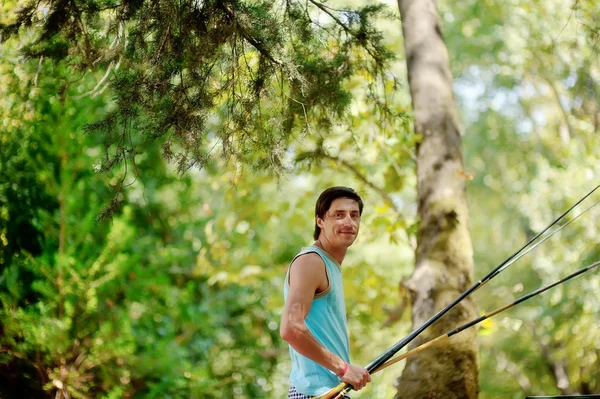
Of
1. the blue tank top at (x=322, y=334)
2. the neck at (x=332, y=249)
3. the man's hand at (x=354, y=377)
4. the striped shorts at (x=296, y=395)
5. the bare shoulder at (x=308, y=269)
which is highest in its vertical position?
the neck at (x=332, y=249)

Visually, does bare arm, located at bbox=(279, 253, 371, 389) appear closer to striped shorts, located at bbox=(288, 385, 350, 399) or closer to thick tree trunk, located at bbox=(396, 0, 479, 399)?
striped shorts, located at bbox=(288, 385, 350, 399)

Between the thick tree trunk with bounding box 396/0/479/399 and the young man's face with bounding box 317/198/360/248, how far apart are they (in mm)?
908

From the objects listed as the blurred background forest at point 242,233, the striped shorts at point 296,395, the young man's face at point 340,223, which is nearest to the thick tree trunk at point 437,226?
the blurred background forest at point 242,233

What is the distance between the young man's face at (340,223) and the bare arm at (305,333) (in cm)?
21

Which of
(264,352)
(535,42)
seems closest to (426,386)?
(264,352)

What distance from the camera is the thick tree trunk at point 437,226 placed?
106 inches

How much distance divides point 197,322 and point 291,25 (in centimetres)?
442

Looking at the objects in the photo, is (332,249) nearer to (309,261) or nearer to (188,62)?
(309,261)

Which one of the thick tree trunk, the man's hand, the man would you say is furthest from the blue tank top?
the thick tree trunk

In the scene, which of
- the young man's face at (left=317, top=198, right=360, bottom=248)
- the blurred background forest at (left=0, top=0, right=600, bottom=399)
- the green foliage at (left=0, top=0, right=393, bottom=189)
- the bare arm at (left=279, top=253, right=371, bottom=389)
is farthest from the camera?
the blurred background forest at (left=0, top=0, right=600, bottom=399)

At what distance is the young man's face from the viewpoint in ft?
6.60

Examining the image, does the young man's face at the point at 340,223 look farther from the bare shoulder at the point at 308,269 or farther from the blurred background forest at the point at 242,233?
the blurred background forest at the point at 242,233

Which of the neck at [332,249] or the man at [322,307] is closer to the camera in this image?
the man at [322,307]

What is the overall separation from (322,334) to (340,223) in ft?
1.08
